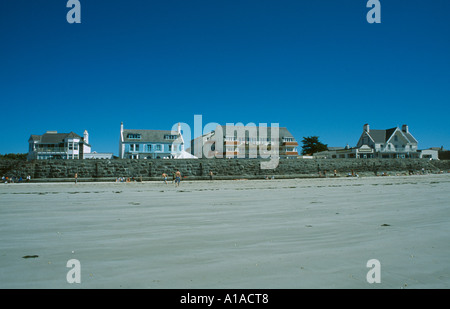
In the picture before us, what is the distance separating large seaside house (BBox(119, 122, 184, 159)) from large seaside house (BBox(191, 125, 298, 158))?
6.67 meters

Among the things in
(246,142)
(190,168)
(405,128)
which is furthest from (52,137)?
(405,128)

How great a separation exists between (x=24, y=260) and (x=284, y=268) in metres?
3.10

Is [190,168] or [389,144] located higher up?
[389,144]

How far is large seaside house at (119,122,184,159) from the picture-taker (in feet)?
167

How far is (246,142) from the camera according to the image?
54.2 meters

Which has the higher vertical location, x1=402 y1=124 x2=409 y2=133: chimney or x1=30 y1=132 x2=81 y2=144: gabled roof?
x1=402 y1=124 x2=409 y2=133: chimney

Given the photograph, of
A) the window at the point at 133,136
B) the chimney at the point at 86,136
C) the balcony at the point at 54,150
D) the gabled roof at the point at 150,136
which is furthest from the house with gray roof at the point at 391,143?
the balcony at the point at 54,150

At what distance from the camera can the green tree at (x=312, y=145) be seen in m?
77.9

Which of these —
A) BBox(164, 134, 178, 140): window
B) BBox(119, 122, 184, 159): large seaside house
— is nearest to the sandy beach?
BBox(119, 122, 184, 159): large seaside house

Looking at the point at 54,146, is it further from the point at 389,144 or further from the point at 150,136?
the point at 389,144

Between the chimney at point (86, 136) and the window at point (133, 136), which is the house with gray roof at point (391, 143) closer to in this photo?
the window at point (133, 136)

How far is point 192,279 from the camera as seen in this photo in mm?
2541

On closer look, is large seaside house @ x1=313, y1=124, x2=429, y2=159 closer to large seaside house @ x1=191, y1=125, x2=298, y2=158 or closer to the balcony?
large seaside house @ x1=191, y1=125, x2=298, y2=158

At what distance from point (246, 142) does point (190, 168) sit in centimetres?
2595
